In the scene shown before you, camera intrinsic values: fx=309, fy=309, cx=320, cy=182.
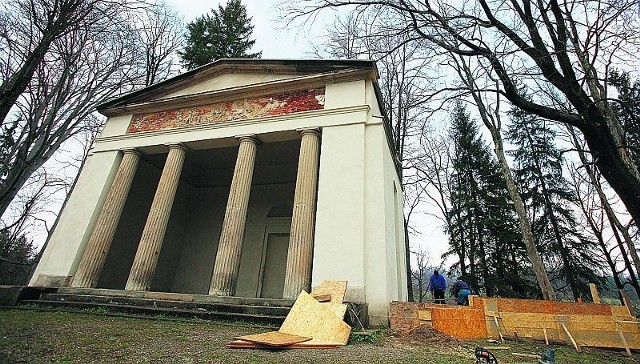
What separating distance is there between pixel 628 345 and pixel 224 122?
1161cm

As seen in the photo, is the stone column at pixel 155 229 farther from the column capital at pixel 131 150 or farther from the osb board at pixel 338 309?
the osb board at pixel 338 309

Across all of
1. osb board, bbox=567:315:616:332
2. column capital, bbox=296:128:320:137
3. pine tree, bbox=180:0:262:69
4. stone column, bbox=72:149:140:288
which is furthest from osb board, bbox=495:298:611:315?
pine tree, bbox=180:0:262:69

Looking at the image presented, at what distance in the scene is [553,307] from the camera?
6.56 m

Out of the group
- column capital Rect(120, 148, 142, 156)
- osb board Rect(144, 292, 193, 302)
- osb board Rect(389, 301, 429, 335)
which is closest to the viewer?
osb board Rect(389, 301, 429, 335)

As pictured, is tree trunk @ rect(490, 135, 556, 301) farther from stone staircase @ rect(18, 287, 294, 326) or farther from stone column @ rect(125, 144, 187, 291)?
stone column @ rect(125, 144, 187, 291)

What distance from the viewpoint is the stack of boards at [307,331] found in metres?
4.12

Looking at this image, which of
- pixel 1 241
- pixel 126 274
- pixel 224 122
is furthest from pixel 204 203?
pixel 1 241

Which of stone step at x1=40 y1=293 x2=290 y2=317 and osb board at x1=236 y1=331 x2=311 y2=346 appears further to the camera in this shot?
stone step at x1=40 y1=293 x2=290 y2=317

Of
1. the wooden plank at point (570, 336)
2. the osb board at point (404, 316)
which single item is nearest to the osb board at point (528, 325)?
the wooden plank at point (570, 336)

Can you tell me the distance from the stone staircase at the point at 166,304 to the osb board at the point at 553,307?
185 inches

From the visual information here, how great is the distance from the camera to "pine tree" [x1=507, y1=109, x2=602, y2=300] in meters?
15.7

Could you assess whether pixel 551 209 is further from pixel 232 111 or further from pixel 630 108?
pixel 232 111

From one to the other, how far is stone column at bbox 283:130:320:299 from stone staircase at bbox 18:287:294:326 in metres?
0.75

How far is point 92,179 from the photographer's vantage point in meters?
11.4
